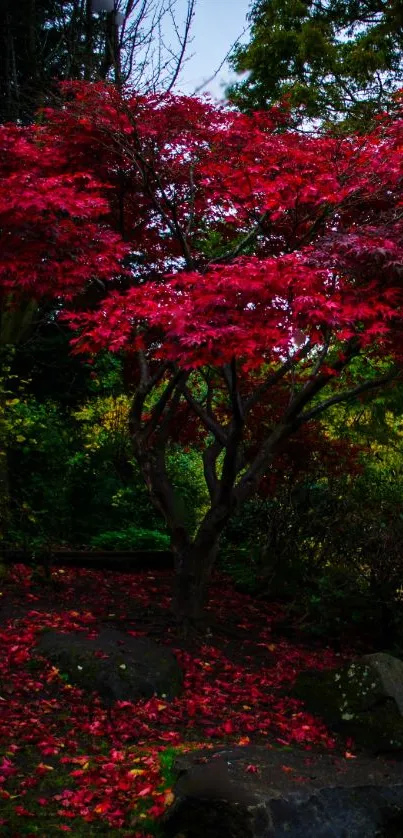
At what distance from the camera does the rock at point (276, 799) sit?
3869mm

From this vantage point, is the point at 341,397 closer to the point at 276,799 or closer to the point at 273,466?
the point at 273,466

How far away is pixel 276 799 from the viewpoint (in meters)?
3.98

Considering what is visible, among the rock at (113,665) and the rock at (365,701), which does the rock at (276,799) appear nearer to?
Answer: the rock at (365,701)

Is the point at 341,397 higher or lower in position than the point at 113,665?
higher

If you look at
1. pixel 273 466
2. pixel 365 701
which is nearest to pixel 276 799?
pixel 365 701

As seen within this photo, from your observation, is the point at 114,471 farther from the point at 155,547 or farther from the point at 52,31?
the point at 52,31

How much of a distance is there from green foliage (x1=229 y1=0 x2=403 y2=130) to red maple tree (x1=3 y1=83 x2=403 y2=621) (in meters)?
6.85

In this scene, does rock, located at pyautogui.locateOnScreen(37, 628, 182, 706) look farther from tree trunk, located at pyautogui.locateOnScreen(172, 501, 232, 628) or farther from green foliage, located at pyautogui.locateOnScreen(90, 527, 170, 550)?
green foliage, located at pyautogui.locateOnScreen(90, 527, 170, 550)

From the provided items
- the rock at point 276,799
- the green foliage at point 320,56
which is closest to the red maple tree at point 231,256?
the rock at point 276,799

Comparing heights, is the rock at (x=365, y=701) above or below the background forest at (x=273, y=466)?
below

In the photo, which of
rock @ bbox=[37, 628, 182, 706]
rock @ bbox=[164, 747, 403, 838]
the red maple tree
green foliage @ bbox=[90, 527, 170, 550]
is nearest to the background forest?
green foliage @ bbox=[90, 527, 170, 550]

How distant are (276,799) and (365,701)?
7.44ft

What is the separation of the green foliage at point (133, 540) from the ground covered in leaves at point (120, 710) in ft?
6.55

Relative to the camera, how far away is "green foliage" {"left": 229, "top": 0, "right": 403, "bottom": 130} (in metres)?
15.4
